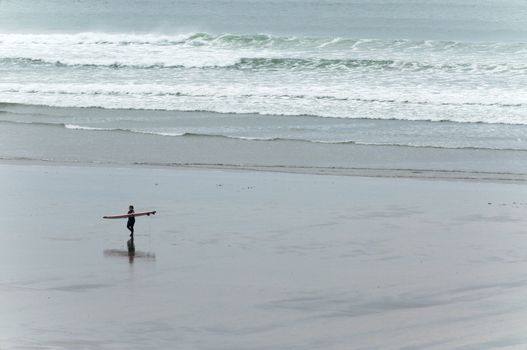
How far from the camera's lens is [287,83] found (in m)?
39.6

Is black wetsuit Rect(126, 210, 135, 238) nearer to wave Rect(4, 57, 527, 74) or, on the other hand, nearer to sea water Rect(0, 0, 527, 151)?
sea water Rect(0, 0, 527, 151)

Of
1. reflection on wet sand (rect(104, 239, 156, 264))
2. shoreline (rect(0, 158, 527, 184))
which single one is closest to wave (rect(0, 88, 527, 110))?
shoreline (rect(0, 158, 527, 184))

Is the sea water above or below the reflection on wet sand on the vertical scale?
above

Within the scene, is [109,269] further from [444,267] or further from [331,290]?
[444,267]

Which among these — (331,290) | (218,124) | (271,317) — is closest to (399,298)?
(331,290)

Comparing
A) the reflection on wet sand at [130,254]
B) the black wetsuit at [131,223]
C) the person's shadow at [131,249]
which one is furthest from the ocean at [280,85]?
the reflection on wet sand at [130,254]

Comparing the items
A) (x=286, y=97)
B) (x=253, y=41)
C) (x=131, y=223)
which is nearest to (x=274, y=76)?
(x=286, y=97)

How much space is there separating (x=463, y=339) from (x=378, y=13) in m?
61.9

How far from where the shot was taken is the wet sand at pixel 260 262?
48.5 ft

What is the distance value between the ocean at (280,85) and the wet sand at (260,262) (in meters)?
5.21

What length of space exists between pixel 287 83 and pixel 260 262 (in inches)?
866

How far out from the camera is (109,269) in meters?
17.8

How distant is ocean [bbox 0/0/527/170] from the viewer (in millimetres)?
31281

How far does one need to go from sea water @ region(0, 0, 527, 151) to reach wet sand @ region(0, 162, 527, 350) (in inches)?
251
